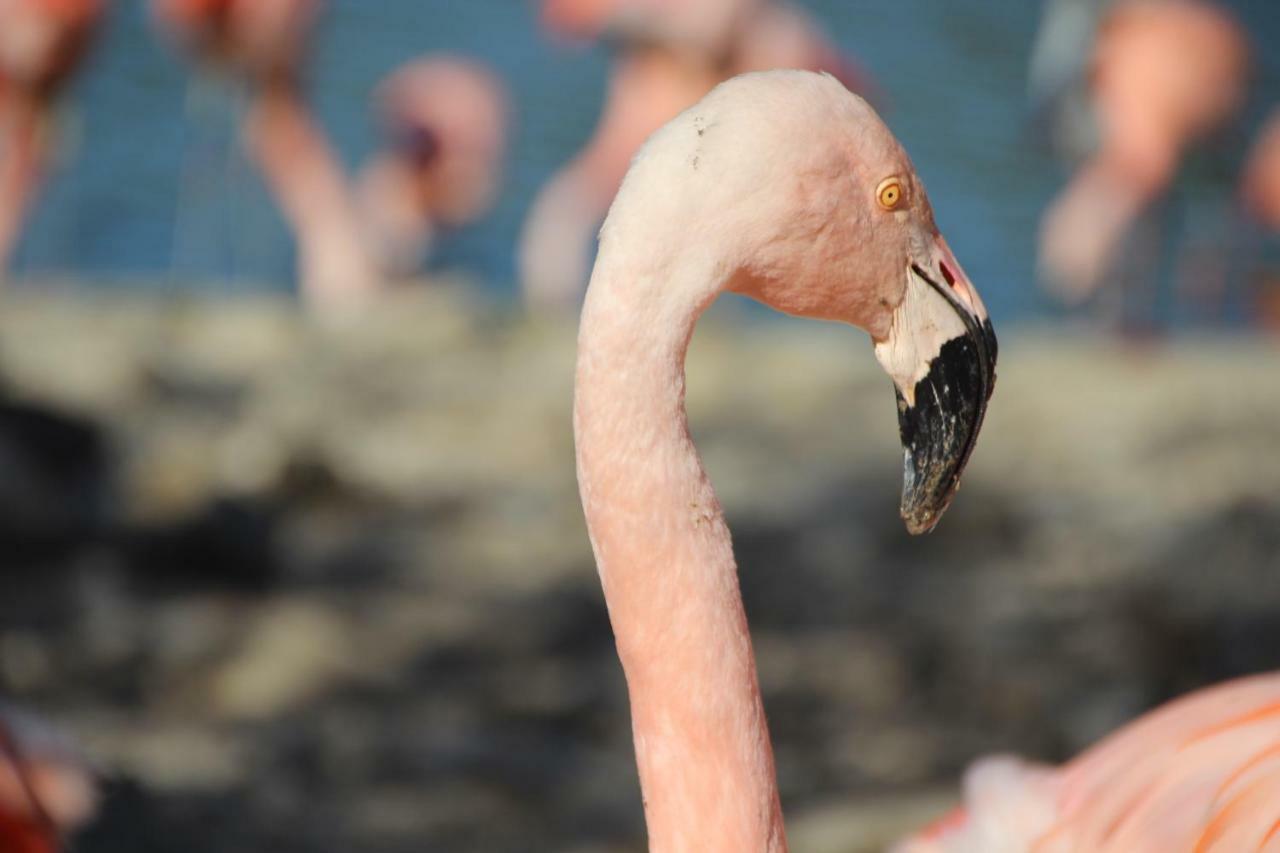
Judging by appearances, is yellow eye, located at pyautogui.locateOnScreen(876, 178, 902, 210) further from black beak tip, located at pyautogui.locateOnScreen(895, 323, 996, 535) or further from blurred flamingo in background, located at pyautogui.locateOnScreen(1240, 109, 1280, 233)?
blurred flamingo in background, located at pyautogui.locateOnScreen(1240, 109, 1280, 233)

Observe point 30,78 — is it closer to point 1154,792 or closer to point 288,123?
point 288,123

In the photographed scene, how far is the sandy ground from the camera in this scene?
3580 millimetres

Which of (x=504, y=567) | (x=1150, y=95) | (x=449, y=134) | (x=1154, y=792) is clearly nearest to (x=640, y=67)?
(x=449, y=134)

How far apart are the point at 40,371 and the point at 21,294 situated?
1.97 feet

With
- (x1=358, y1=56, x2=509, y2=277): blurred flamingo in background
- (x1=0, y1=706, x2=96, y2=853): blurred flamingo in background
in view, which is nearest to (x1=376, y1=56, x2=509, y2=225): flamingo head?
(x1=358, y1=56, x2=509, y2=277): blurred flamingo in background

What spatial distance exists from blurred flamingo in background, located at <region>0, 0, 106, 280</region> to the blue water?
0.47m

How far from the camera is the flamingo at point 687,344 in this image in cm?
138

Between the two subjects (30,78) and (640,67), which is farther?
(640,67)

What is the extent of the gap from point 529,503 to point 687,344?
3541 millimetres

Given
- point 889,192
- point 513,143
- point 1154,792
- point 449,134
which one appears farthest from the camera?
point 513,143


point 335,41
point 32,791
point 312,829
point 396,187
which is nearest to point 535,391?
point 312,829

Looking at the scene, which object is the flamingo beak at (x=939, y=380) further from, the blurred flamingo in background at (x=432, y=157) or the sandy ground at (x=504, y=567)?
the blurred flamingo in background at (x=432, y=157)

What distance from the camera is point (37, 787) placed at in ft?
6.61

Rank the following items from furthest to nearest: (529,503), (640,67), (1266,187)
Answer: (1266,187)
(640,67)
(529,503)
